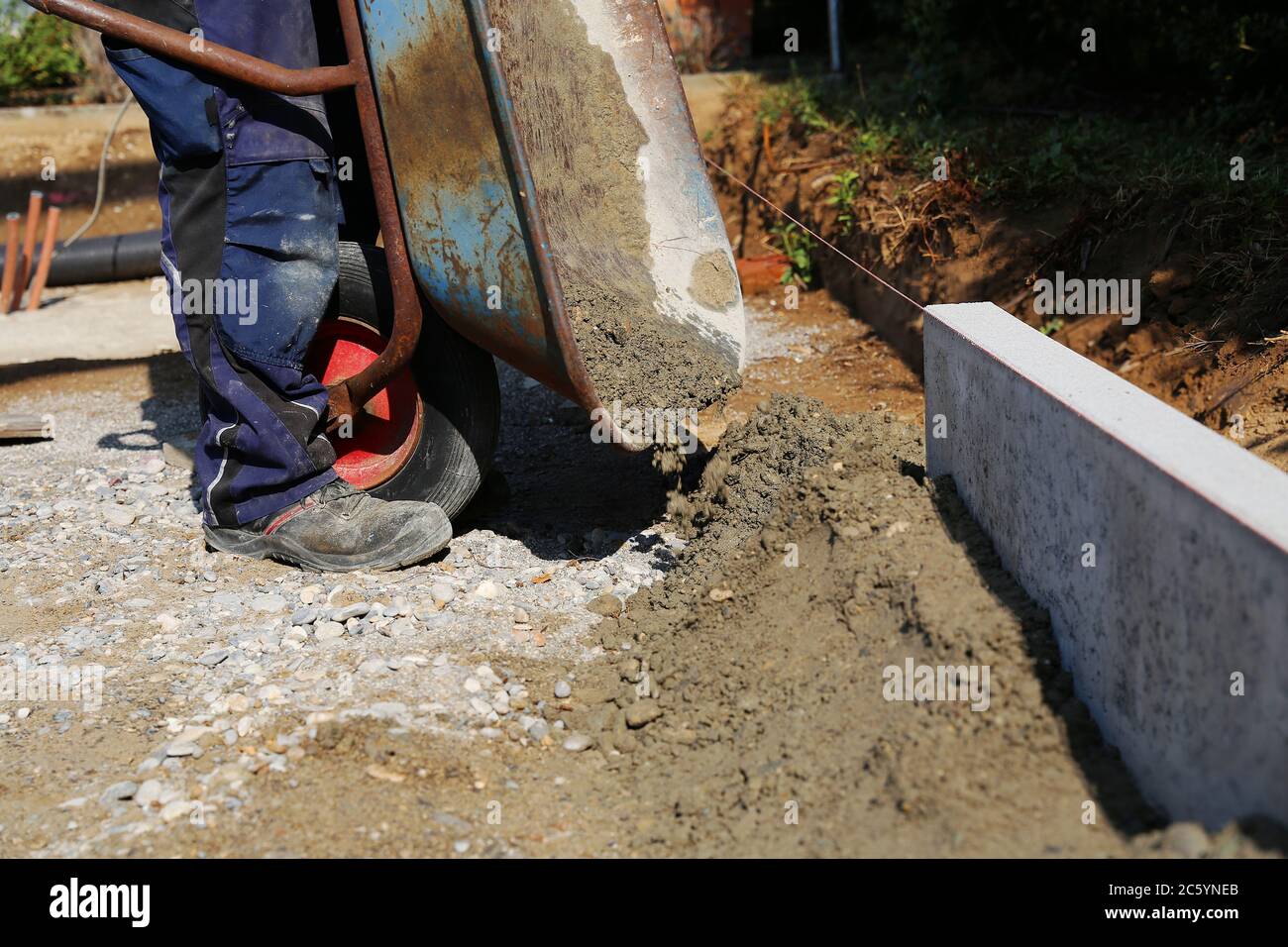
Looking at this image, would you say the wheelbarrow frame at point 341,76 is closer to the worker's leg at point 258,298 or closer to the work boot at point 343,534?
the worker's leg at point 258,298

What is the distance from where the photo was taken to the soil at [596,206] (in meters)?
3.21

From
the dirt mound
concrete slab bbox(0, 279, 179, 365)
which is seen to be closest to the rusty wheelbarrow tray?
the dirt mound

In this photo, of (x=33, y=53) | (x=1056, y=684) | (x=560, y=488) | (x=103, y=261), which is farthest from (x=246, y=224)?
(x=33, y=53)

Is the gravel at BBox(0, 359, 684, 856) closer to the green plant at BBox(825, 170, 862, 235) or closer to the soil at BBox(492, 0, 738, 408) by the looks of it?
the soil at BBox(492, 0, 738, 408)

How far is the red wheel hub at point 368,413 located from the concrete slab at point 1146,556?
169 cm

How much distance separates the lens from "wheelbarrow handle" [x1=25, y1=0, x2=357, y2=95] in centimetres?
275

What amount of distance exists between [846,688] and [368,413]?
6.06 feet

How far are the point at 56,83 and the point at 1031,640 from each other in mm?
8422

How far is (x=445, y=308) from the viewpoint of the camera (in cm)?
310

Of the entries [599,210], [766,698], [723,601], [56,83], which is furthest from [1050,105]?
[56,83]

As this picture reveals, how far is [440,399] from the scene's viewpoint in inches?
135

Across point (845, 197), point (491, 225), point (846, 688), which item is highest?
point (491, 225)

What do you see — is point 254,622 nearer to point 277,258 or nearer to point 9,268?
point 277,258

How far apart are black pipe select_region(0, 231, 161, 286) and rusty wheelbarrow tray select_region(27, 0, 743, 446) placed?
4129mm
